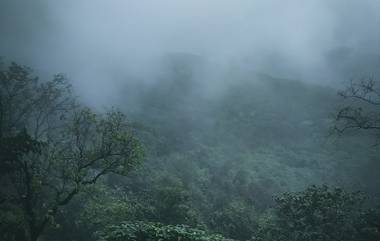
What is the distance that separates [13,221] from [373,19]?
169641mm

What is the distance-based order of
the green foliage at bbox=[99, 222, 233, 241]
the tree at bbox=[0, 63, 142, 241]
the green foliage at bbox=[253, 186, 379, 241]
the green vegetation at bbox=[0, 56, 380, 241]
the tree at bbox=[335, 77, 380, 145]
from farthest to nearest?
the green foliage at bbox=[253, 186, 379, 241]
the green vegetation at bbox=[0, 56, 380, 241]
the tree at bbox=[0, 63, 142, 241]
the tree at bbox=[335, 77, 380, 145]
the green foliage at bbox=[99, 222, 233, 241]

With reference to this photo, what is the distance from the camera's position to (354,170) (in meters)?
81.4

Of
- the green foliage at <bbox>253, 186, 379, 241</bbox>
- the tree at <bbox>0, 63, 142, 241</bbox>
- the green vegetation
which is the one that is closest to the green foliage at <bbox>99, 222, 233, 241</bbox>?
the green vegetation

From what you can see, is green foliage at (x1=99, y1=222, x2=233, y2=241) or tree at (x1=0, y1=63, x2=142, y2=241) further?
tree at (x1=0, y1=63, x2=142, y2=241)

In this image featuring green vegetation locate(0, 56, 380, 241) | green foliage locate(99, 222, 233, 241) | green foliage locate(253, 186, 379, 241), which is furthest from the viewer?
green foliage locate(253, 186, 379, 241)

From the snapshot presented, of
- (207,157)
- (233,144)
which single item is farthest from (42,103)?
(233,144)

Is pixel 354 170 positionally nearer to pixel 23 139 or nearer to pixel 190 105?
pixel 190 105

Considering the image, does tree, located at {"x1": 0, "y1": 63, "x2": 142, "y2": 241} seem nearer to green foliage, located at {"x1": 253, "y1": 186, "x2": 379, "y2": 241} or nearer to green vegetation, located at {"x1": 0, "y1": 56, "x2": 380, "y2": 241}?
green vegetation, located at {"x1": 0, "y1": 56, "x2": 380, "y2": 241}

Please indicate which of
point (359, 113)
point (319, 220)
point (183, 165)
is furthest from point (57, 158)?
point (183, 165)

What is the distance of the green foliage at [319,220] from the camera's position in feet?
108

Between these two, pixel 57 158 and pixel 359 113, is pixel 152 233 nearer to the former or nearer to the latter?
pixel 57 158

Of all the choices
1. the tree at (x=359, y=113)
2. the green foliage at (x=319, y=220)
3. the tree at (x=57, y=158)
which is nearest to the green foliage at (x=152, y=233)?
the tree at (x=57, y=158)

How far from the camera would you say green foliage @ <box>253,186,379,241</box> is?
32844 mm

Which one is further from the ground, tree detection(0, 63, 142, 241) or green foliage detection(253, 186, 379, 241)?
green foliage detection(253, 186, 379, 241)
